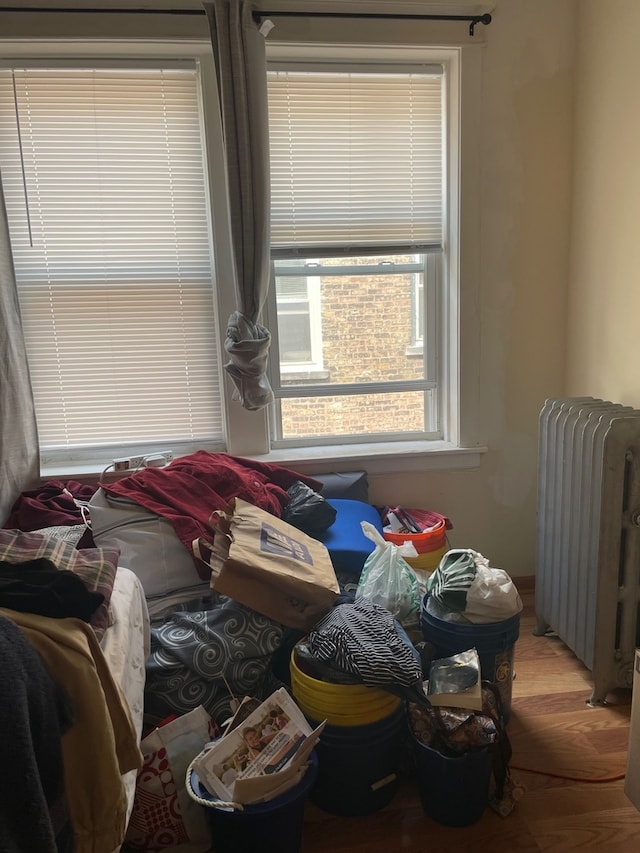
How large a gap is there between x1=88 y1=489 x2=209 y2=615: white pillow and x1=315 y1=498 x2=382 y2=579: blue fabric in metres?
0.44

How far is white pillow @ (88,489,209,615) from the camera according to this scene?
1.94 meters

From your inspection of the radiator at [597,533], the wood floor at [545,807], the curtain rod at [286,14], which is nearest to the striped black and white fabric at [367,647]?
the wood floor at [545,807]

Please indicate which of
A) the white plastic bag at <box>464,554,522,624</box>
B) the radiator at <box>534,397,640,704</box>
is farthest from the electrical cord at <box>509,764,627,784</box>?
the white plastic bag at <box>464,554,522,624</box>

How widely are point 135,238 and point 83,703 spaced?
1857 millimetres

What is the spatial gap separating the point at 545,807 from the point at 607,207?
1995mm

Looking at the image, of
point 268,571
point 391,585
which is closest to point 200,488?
point 268,571

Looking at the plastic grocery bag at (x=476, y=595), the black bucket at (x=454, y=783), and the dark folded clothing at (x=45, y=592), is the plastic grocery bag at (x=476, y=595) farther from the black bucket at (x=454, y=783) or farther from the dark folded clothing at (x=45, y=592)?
the dark folded clothing at (x=45, y=592)

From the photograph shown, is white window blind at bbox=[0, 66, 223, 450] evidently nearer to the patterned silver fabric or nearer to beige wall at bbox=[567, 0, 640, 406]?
the patterned silver fabric

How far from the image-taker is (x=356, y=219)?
100 inches

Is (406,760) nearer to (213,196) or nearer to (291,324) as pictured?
(291,324)

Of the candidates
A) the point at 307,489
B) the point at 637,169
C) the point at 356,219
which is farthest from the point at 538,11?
the point at 307,489

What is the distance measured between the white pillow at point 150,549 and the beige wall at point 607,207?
5.44ft

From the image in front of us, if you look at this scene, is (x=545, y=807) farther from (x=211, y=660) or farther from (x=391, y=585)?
(x=211, y=660)

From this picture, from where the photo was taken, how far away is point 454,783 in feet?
5.08
